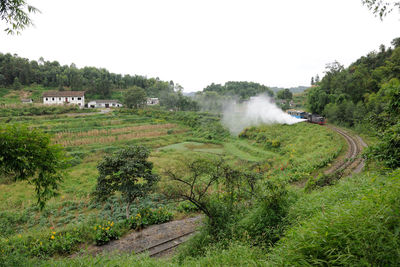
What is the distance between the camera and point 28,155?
431 centimetres

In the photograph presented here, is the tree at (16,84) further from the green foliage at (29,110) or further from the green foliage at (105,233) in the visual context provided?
the green foliage at (105,233)

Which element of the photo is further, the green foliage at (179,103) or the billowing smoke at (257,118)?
the green foliage at (179,103)

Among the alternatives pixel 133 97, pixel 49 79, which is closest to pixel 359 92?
pixel 133 97

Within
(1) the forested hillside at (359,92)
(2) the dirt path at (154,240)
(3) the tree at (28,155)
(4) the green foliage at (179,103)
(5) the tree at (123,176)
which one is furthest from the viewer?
(4) the green foliage at (179,103)

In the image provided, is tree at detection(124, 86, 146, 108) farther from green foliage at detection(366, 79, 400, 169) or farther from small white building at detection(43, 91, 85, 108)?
green foliage at detection(366, 79, 400, 169)

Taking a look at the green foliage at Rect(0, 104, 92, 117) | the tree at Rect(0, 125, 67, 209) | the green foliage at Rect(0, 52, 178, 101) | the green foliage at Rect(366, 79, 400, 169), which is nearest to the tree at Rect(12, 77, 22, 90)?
the green foliage at Rect(0, 52, 178, 101)

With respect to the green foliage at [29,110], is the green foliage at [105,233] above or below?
below

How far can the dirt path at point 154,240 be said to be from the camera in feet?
28.2

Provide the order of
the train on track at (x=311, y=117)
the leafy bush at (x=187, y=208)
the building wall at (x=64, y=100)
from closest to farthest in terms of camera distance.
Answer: the leafy bush at (x=187, y=208) → the train on track at (x=311, y=117) → the building wall at (x=64, y=100)

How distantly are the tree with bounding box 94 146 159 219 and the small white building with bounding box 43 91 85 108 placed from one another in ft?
167

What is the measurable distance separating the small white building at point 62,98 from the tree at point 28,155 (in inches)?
2213

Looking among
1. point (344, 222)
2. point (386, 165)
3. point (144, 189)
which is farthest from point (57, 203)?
point (386, 165)

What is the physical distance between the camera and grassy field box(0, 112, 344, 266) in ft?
39.0

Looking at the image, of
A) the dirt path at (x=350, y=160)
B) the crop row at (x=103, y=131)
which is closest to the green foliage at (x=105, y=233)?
the dirt path at (x=350, y=160)
